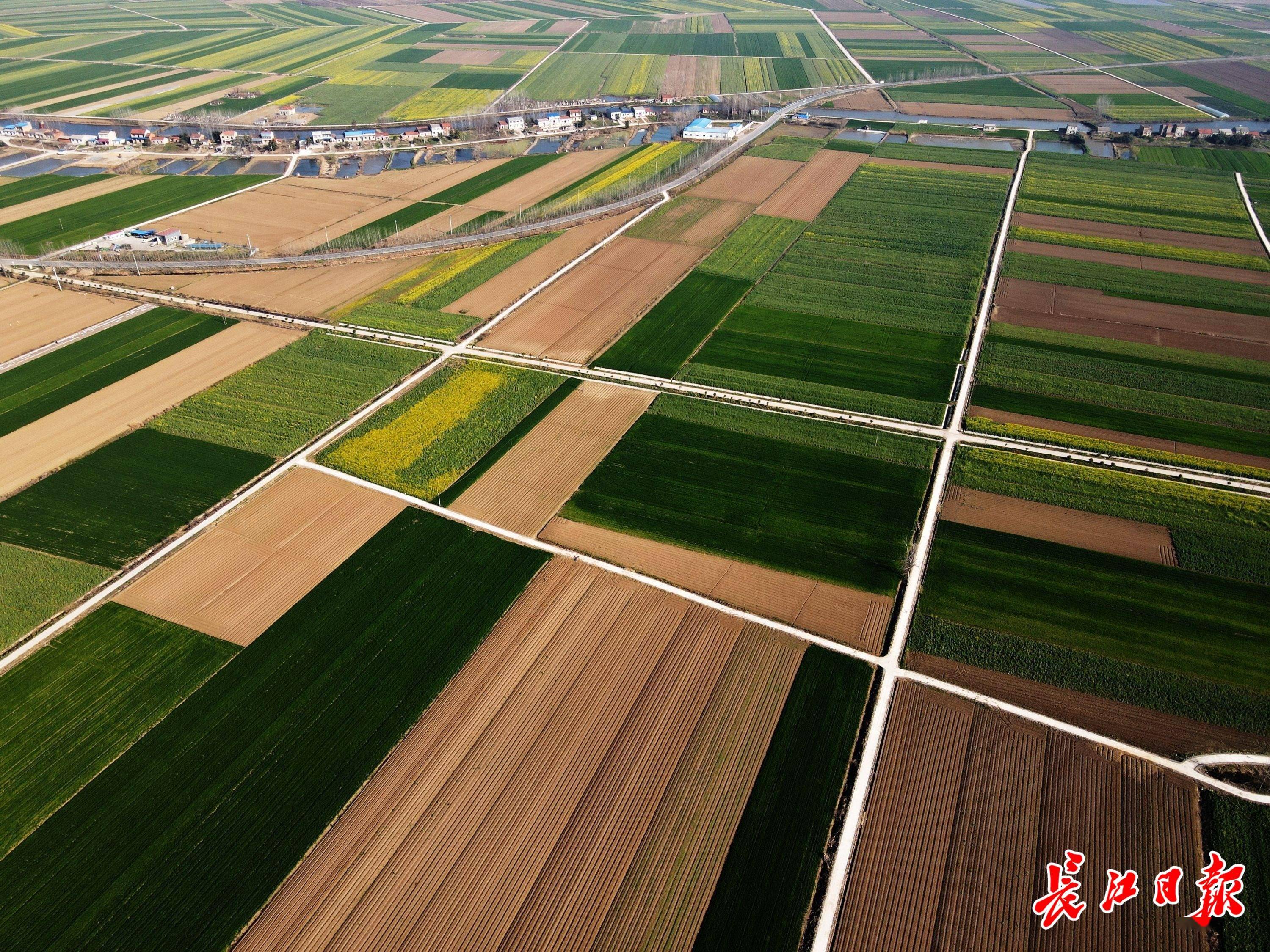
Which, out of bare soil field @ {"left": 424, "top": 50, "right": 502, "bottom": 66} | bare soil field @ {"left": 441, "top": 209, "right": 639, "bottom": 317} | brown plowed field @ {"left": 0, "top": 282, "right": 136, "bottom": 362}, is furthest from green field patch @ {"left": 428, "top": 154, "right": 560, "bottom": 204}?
bare soil field @ {"left": 424, "top": 50, "right": 502, "bottom": 66}

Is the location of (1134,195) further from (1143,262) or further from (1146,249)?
(1143,262)

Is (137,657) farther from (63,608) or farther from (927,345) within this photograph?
(927,345)

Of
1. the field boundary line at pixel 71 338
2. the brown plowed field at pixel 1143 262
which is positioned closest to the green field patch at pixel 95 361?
the field boundary line at pixel 71 338

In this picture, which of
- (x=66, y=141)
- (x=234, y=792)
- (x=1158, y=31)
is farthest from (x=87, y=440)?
(x=1158, y=31)

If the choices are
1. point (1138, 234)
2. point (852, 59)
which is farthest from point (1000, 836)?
point (852, 59)

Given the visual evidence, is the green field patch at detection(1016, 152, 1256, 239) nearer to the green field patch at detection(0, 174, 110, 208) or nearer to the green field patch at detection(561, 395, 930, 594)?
the green field patch at detection(561, 395, 930, 594)
